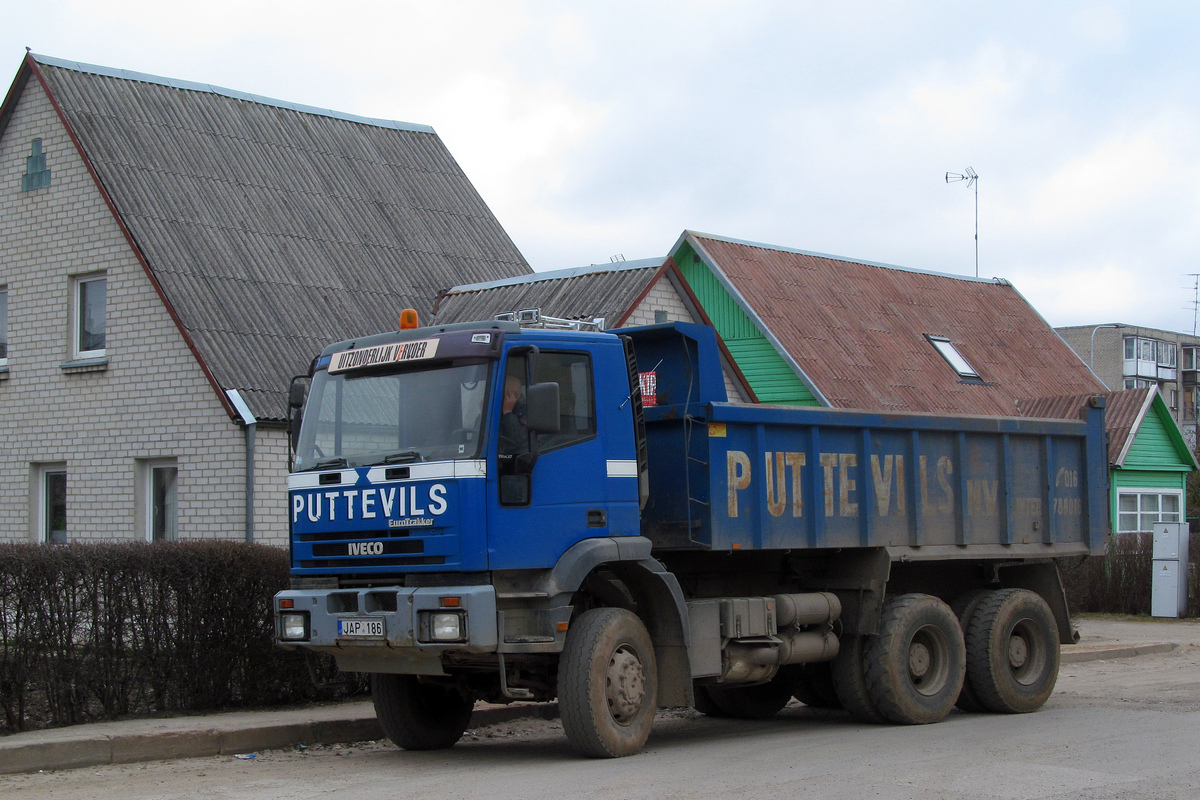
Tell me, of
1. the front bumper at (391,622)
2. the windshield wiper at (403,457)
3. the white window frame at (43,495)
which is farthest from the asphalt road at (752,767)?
the white window frame at (43,495)

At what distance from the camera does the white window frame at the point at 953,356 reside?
32.0m

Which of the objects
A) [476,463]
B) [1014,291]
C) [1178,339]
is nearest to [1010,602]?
[476,463]

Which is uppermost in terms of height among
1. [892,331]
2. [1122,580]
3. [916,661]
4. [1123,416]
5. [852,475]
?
[892,331]

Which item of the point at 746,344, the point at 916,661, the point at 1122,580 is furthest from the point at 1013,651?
the point at 746,344

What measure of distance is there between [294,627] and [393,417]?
168 cm

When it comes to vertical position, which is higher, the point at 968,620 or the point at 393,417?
the point at 393,417

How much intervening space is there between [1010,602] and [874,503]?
1.98 m

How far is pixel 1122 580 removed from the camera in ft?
82.6

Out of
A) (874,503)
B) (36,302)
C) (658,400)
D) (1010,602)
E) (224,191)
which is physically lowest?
(1010,602)

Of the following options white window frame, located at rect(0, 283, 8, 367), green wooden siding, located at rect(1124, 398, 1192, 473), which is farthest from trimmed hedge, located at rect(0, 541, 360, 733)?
green wooden siding, located at rect(1124, 398, 1192, 473)

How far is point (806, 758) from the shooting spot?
31.3ft

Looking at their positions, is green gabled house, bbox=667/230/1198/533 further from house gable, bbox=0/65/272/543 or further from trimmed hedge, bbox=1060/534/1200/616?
house gable, bbox=0/65/272/543

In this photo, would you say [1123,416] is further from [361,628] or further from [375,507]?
[361,628]

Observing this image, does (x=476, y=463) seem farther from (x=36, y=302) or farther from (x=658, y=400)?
(x=36, y=302)
